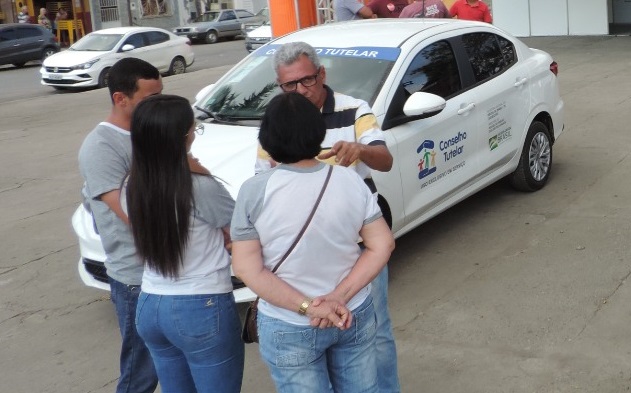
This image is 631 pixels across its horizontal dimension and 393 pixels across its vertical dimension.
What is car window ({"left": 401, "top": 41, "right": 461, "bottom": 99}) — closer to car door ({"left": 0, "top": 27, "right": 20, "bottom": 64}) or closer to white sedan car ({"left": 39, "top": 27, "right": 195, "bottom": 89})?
white sedan car ({"left": 39, "top": 27, "right": 195, "bottom": 89})

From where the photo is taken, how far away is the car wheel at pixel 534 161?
292 inches

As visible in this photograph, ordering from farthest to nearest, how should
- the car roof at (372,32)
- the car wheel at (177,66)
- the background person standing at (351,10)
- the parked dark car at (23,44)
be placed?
the parked dark car at (23,44), the car wheel at (177,66), the background person standing at (351,10), the car roof at (372,32)

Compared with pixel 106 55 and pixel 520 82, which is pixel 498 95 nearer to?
pixel 520 82

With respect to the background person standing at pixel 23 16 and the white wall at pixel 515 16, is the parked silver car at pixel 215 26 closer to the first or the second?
the background person standing at pixel 23 16

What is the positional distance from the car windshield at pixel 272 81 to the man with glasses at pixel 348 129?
81.2 inches

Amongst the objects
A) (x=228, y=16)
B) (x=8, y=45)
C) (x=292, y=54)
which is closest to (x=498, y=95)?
(x=292, y=54)

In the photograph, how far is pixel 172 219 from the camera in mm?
3014

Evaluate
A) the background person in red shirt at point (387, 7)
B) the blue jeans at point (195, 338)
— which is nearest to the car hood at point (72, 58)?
the background person in red shirt at point (387, 7)

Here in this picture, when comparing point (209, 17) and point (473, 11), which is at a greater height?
point (209, 17)

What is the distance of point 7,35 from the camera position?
27.7 meters

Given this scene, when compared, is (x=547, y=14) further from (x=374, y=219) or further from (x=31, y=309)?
(x=374, y=219)

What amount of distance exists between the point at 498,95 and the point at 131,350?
4.12 meters

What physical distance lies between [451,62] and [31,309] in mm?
3577

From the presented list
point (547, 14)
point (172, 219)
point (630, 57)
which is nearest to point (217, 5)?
point (547, 14)
